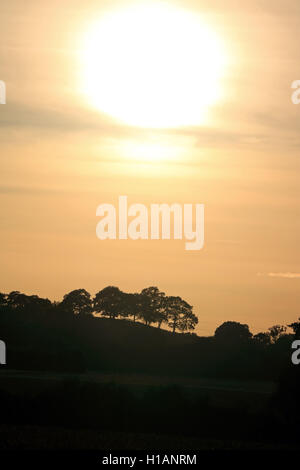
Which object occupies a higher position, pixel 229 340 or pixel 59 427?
pixel 229 340

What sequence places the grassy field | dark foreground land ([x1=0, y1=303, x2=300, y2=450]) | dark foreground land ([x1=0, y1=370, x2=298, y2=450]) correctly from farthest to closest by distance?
the grassy field, dark foreground land ([x1=0, y1=370, x2=298, y2=450]), dark foreground land ([x1=0, y1=303, x2=300, y2=450])

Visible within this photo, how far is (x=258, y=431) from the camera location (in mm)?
91375

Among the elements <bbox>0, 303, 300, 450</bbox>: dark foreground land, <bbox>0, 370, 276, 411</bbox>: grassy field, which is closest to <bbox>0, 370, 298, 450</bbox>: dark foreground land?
<bbox>0, 303, 300, 450</bbox>: dark foreground land

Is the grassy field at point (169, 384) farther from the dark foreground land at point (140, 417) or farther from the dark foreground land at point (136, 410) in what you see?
the dark foreground land at point (140, 417)

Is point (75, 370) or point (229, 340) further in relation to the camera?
point (229, 340)

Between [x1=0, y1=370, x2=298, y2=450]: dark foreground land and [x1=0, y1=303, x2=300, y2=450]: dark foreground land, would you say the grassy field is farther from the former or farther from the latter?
[x1=0, y1=370, x2=298, y2=450]: dark foreground land

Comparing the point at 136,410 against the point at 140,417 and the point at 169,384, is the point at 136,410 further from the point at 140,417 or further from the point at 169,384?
the point at 169,384

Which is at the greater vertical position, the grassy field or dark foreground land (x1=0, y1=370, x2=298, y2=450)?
the grassy field

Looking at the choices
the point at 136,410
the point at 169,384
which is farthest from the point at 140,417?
the point at 169,384
